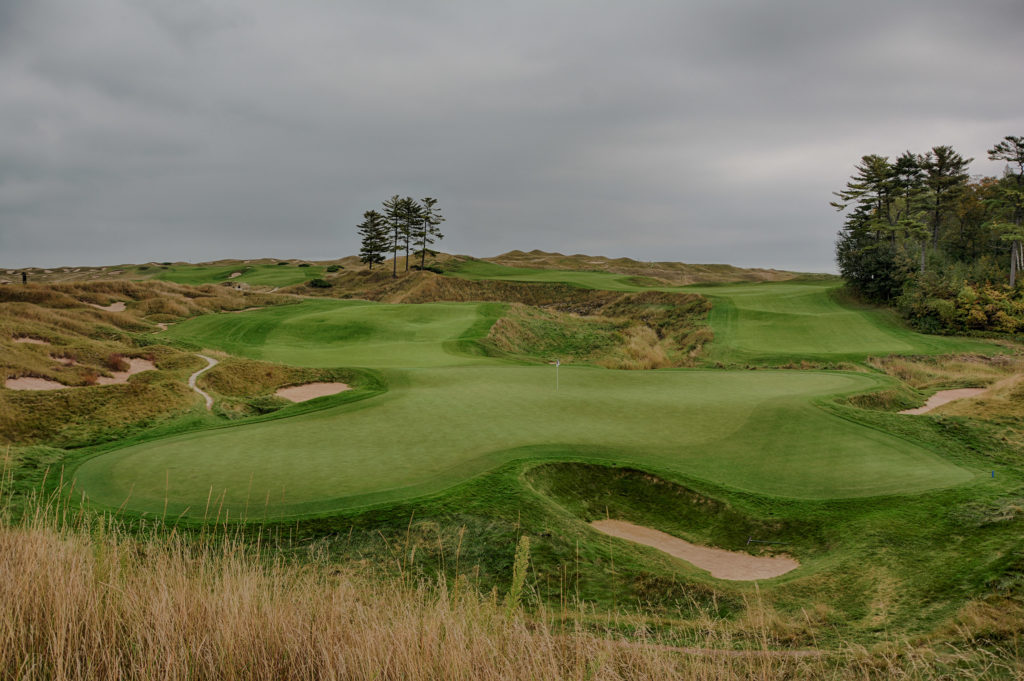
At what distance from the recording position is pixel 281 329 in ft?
87.0

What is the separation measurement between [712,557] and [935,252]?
33218 mm

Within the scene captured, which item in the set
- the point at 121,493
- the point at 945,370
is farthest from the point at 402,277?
the point at 121,493

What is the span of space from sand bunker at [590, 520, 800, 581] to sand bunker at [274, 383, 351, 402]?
9.86 metres

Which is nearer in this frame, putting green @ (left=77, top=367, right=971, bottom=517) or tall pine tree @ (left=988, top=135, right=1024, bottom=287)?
putting green @ (left=77, top=367, right=971, bottom=517)

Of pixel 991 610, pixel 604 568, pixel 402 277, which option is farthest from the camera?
pixel 402 277

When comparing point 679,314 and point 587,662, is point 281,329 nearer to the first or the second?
point 679,314

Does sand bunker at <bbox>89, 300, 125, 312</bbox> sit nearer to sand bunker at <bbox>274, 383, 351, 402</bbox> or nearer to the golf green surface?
sand bunker at <bbox>274, 383, 351, 402</bbox>

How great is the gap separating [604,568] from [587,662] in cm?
335

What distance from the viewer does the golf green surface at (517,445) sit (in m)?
7.27

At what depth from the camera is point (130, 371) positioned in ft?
51.8

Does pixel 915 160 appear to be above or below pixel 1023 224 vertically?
above

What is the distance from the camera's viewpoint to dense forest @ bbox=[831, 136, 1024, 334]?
25.5 m

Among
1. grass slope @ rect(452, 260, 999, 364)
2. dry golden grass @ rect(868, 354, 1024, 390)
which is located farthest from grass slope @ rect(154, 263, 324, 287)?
dry golden grass @ rect(868, 354, 1024, 390)

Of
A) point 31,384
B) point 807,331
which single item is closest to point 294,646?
point 31,384
